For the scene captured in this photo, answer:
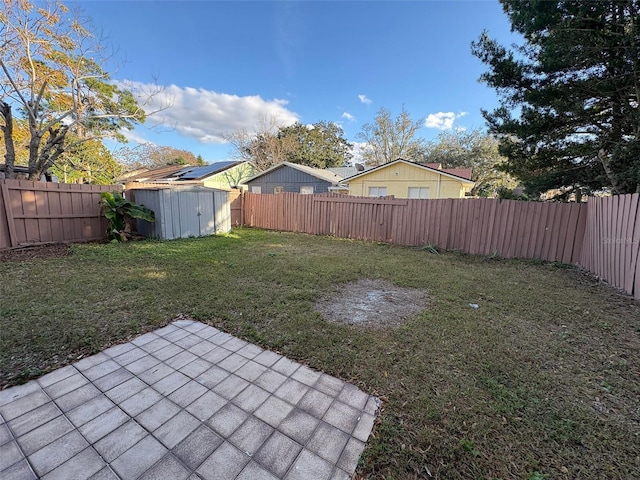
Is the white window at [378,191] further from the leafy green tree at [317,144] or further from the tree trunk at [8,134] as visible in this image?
the leafy green tree at [317,144]

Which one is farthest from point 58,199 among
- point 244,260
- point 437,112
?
point 437,112

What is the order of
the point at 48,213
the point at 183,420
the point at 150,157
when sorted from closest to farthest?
the point at 183,420, the point at 48,213, the point at 150,157

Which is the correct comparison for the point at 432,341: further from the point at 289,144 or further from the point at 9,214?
the point at 289,144

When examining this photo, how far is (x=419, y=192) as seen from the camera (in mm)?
13859

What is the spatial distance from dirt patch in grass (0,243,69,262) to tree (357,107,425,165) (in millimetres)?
22423

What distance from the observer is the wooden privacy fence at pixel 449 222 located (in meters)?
5.99

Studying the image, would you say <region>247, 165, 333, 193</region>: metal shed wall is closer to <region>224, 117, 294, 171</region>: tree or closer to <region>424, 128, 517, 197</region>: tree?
<region>224, 117, 294, 171</region>: tree

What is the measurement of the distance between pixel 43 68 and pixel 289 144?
2028 cm

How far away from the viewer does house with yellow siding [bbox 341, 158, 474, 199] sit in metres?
13.2

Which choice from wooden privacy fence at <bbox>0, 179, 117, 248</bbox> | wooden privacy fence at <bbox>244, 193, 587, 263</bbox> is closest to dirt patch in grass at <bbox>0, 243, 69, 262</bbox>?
wooden privacy fence at <bbox>0, 179, 117, 248</bbox>

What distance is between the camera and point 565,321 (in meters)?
3.21

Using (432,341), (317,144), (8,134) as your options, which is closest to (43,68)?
(8,134)

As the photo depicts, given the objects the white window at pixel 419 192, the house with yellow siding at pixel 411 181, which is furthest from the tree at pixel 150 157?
the white window at pixel 419 192

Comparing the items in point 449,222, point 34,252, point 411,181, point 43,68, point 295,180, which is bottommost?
point 34,252
